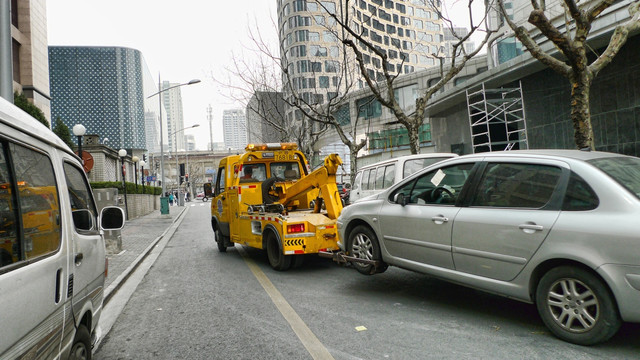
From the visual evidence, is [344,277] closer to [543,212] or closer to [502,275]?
[502,275]

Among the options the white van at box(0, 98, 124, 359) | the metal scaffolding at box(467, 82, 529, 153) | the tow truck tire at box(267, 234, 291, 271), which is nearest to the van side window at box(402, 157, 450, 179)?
the tow truck tire at box(267, 234, 291, 271)

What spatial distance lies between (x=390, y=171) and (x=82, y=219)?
25.9 ft

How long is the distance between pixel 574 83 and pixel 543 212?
524 centimetres

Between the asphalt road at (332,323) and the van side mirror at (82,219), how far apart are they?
1506mm

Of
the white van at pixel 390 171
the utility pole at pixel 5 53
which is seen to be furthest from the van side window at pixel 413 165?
the utility pole at pixel 5 53

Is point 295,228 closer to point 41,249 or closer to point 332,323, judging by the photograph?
point 332,323

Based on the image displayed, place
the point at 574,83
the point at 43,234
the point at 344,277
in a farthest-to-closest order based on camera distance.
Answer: the point at 574,83 → the point at 344,277 → the point at 43,234

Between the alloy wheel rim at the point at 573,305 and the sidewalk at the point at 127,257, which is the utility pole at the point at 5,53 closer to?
the sidewalk at the point at 127,257

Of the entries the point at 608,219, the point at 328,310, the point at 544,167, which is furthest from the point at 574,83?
the point at 328,310

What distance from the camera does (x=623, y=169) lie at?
3746 mm

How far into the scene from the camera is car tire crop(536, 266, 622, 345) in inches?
130

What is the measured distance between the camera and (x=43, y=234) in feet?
7.25

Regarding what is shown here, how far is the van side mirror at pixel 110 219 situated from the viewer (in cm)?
369

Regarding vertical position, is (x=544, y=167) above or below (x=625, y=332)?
above
